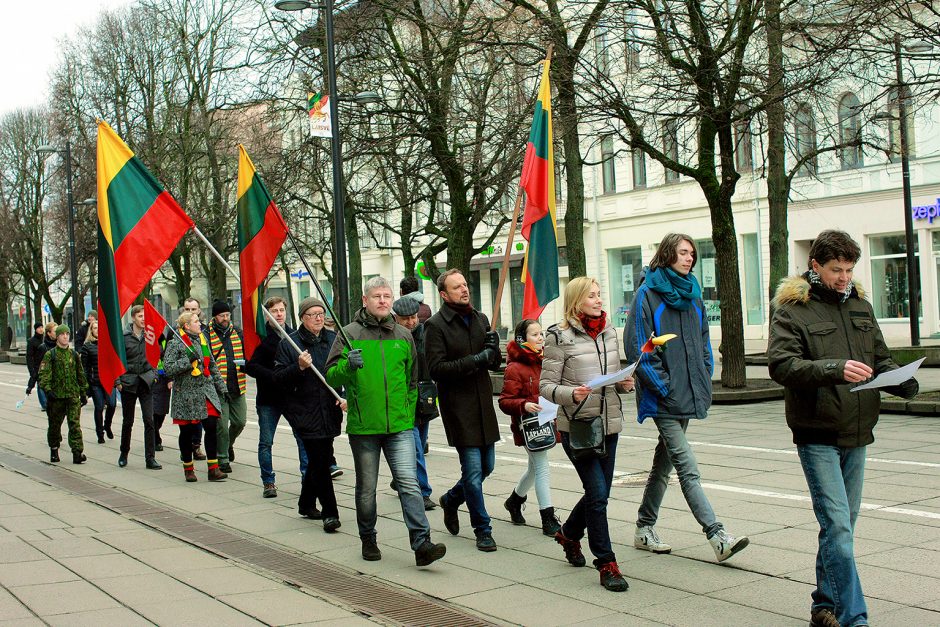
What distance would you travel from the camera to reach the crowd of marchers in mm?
4902

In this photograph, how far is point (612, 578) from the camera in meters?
5.93

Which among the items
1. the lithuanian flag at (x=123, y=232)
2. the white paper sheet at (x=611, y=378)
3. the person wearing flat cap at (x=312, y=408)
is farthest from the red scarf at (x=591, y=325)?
the lithuanian flag at (x=123, y=232)

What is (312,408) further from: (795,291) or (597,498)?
(795,291)

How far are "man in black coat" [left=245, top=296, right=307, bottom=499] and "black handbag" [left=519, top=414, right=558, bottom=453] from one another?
2.77 m

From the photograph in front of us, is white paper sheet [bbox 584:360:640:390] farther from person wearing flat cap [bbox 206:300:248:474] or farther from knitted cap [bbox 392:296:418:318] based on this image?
person wearing flat cap [bbox 206:300:248:474]

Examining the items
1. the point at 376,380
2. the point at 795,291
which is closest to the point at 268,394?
the point at 376,380

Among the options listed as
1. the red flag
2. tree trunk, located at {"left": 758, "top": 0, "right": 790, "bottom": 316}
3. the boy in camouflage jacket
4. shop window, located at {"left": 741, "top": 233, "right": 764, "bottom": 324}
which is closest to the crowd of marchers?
the red flag

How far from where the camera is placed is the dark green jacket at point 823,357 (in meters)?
4.84

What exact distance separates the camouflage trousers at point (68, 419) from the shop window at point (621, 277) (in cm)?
2839

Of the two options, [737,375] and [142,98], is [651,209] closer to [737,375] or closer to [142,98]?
[142,98]

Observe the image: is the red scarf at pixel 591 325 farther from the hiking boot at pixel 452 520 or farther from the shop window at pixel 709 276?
the shop window at pixel 709 276

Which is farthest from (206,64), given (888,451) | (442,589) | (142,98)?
(442,589)

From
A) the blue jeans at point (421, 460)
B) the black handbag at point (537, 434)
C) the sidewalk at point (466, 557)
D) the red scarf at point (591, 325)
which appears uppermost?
the red scarf at point (591, 325)

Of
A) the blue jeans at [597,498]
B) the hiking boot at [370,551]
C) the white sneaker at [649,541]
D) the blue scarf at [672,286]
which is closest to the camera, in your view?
the blue jeans at [597,498]
